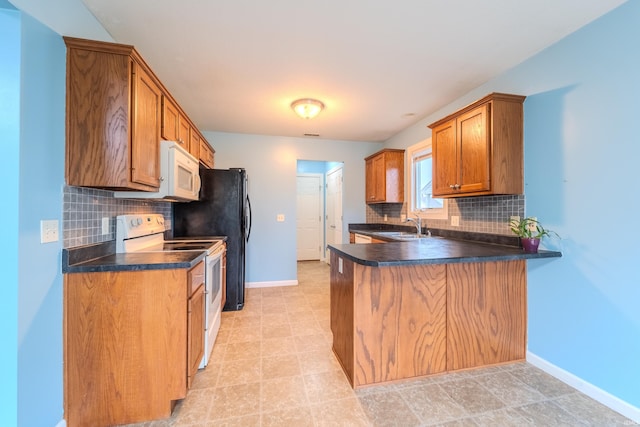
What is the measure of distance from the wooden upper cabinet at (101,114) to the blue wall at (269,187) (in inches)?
97.5

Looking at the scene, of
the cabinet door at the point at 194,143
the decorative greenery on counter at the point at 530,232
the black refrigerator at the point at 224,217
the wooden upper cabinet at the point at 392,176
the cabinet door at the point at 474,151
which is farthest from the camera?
the wooden upper cabinet at the point at 392,176

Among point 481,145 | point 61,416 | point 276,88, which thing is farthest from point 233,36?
point 61,416

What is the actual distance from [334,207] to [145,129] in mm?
4090

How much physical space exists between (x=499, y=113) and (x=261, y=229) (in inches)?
130

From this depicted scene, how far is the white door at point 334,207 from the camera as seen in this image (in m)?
4.95

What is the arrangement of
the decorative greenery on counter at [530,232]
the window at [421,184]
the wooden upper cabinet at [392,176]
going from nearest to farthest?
the decorative greenery on counter at [530,232], the window at [421,184], the wooden upper cabinet at [392,176]

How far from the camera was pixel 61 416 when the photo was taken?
1.34 metres

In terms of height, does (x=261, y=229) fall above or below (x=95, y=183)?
below

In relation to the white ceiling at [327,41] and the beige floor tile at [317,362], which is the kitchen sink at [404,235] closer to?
the beige floor tile at [317,362]

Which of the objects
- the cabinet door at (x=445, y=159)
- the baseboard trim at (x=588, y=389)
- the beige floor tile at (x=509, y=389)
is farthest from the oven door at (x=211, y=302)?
the baseboard trim at (x=588, y=389)

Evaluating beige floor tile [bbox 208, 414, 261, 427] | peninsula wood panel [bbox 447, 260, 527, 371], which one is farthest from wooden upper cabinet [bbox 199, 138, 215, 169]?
peninsula wood panel [bbox 447, 260, 527, 371]

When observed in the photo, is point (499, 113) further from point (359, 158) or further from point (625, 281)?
point (359, 158)

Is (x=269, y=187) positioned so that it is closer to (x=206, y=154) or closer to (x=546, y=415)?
(x=206, y=154)

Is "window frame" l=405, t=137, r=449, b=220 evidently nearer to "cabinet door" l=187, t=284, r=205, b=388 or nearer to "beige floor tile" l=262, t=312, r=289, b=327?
"beige floor tile" l=262, t=312, r=289, b=327
